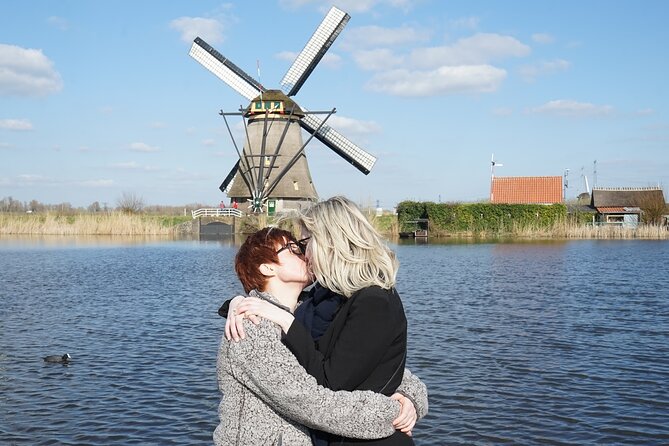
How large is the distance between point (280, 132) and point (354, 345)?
34.6m

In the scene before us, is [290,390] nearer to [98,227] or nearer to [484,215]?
[484,215]

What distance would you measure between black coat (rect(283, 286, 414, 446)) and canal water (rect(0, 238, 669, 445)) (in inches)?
153

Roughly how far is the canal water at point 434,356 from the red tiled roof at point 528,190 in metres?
31.2

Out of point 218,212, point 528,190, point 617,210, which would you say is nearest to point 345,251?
point 218,212

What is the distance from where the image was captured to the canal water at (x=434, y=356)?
6238 mm

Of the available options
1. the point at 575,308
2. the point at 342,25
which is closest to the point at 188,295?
the point at 575,308

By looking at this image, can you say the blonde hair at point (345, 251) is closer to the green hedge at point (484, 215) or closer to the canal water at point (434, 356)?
the canal water at point (434, 356)

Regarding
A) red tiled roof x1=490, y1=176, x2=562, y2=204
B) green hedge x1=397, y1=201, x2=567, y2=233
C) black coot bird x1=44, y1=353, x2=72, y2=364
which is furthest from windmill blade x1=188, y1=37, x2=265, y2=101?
black coot bird x1=44, y1=353, x2=72, y2=364

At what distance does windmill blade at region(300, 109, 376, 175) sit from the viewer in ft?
122

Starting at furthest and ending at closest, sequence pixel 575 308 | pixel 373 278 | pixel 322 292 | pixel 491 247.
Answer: pixel 491 247 → pixel 575 308 → pixel 322 292 → pixel 373 278

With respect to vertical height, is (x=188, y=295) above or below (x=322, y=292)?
below

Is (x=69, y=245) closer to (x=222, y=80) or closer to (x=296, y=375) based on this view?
(x=222, y=80)

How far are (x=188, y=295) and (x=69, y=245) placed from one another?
1989 cm

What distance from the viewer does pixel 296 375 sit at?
2.07m
